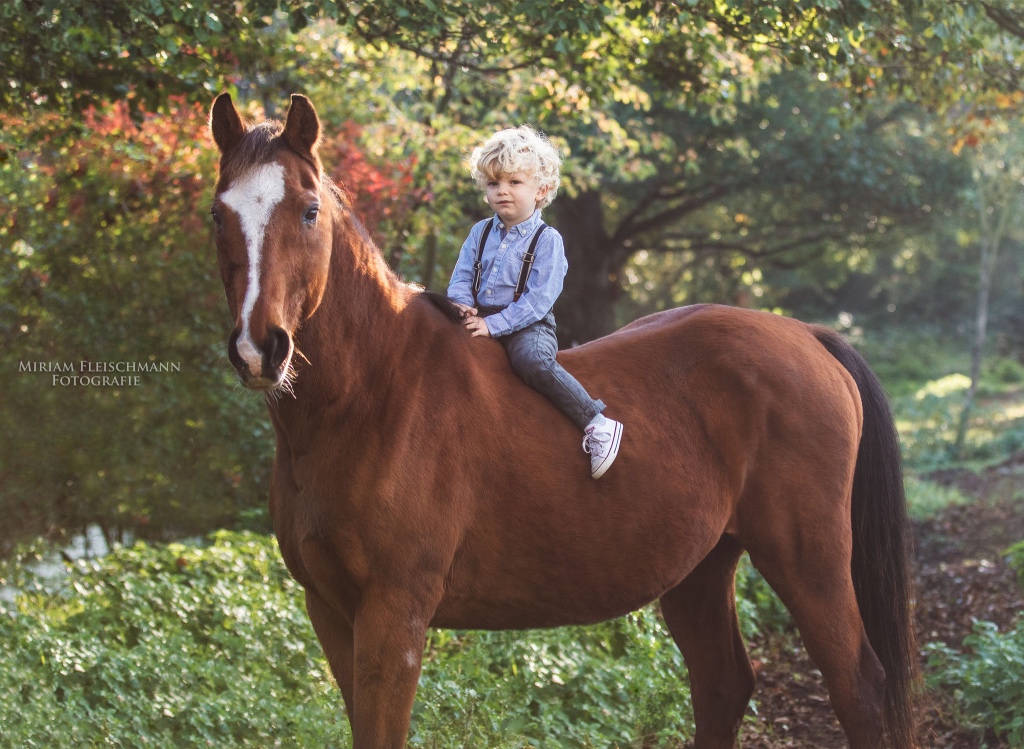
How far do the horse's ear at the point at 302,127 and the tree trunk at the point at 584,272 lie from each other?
381 inches

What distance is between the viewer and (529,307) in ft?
11.2

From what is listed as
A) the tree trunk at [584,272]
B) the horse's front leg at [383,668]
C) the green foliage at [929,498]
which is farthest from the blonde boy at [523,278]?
the tree trunk at [584,272]

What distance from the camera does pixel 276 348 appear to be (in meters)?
2.56

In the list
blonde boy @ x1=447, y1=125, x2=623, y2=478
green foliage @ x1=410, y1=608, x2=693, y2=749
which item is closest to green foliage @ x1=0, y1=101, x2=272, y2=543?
green foliage @ x1=410, y1=608, x2=693, y2=749

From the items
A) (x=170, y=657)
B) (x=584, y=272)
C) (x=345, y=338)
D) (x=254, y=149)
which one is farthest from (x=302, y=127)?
(x=584, y=272)

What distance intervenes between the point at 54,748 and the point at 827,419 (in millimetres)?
3258

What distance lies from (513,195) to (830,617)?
196 centimetres

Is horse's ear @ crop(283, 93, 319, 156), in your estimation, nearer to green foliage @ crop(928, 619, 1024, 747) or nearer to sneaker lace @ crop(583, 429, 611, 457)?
sneaker lace @ crop(583, 429, 611, 457)

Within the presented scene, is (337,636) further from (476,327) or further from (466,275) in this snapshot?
(466,275)

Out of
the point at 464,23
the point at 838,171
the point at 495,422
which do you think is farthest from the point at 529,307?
the point at 838,171

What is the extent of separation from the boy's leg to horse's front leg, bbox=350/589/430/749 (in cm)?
85

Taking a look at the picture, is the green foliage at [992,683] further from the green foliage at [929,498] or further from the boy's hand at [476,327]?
the green foliage at [929,498]

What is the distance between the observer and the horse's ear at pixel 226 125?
2928 mm

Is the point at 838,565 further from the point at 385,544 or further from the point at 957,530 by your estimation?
the point at 957,530
